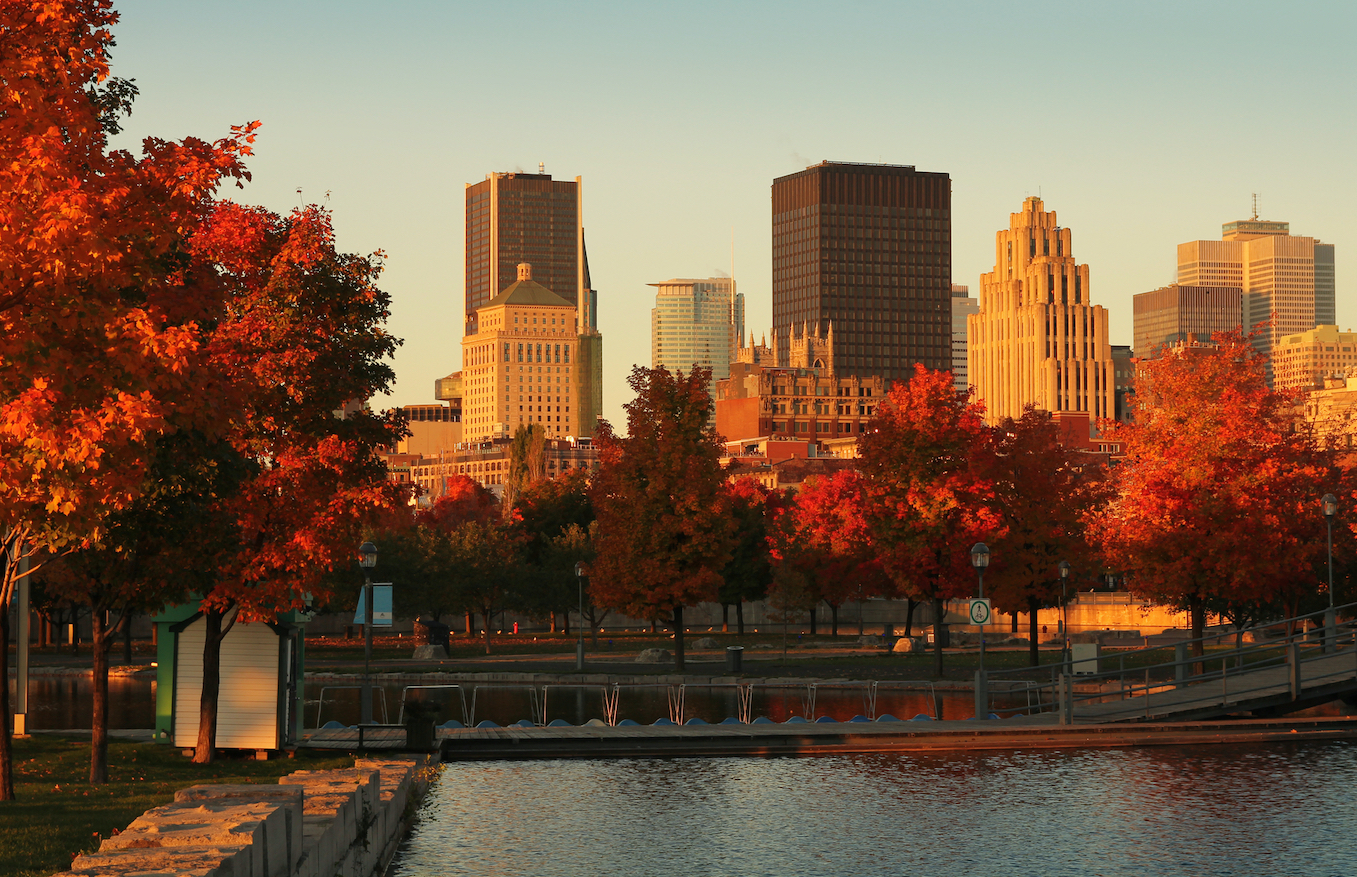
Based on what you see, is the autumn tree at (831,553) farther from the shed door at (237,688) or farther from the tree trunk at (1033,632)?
the shed door at (237,688)

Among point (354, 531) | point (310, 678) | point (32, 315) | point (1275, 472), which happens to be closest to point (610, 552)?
point (310, 678)

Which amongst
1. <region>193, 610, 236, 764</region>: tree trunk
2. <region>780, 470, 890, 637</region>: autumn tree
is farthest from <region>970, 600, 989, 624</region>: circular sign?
<region>780, 470, 890, 637</region>: autumn tree

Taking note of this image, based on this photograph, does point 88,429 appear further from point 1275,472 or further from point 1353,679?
point 1275,472

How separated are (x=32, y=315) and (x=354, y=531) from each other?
1107 centimetres

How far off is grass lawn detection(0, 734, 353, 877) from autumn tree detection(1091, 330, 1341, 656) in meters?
27.6

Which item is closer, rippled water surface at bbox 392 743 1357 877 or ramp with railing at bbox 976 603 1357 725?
rippled water surface at bbox 392 743 1357 877

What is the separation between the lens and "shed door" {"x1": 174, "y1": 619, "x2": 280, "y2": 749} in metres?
27.1

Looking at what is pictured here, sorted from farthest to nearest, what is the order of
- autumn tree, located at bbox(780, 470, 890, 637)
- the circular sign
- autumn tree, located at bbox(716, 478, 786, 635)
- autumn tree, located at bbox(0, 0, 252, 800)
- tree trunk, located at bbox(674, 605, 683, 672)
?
autumn tree, located at bbox(716, 478, 786, 635)
autumn tree, located at bbox(780, 470, 890, 637)
tree trunk, located at bbox(674, 605, 683, 672)
the circular sign
autumn tree, located at bbox(0, 0, 252, 800)

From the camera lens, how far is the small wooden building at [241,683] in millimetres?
27125

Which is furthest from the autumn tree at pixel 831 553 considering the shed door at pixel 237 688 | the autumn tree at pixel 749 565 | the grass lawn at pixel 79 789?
the grass lawn at pixel 79 789

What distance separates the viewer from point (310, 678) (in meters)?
54.4

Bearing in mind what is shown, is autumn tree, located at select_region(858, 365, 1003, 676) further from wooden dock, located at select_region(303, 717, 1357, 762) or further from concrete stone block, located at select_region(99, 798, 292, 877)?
concrete stone block, located at select_region(99, 798, 292, 877)

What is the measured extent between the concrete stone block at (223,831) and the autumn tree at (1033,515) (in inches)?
1634

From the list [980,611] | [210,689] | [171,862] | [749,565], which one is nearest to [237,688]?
[210,689]
